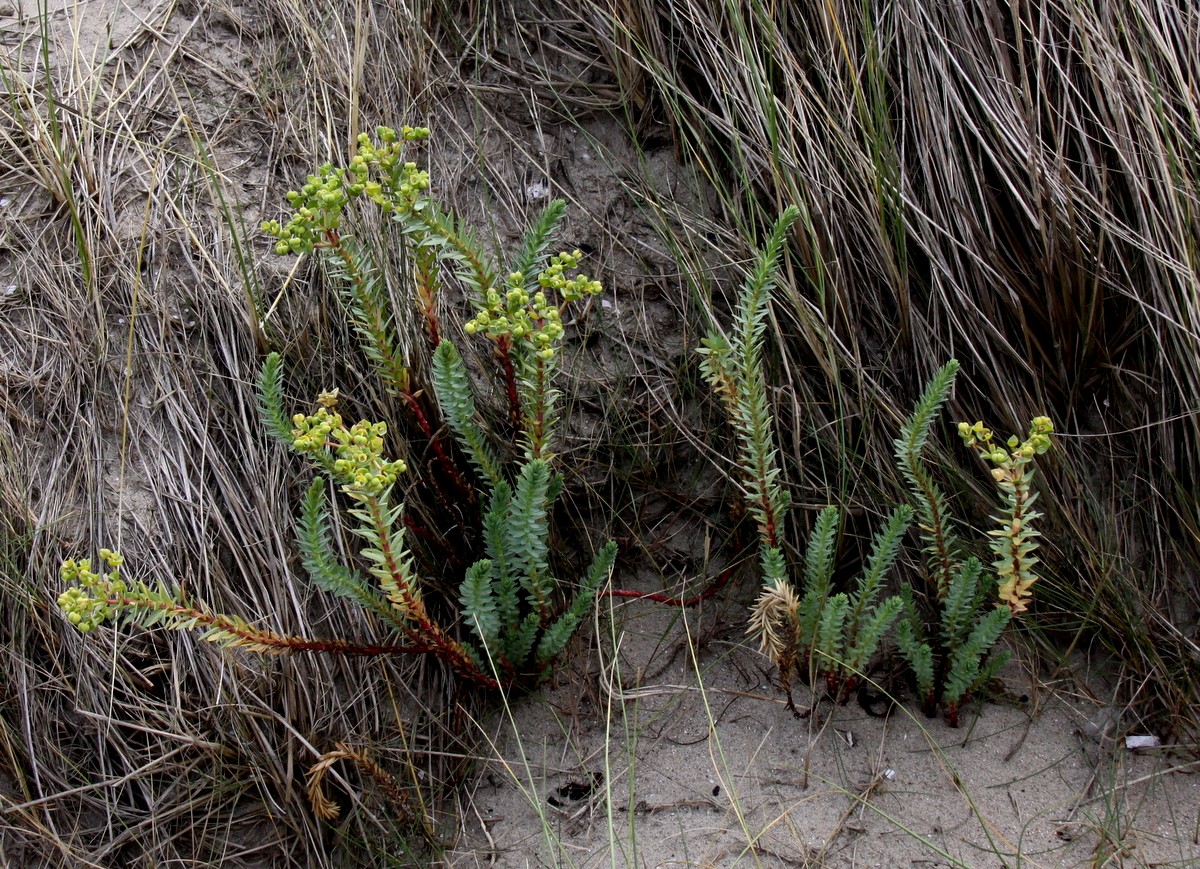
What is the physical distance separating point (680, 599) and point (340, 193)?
1104mm

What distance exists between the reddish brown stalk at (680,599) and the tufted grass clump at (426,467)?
3.9 inches

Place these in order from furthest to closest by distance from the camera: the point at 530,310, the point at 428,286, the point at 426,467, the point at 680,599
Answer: the point at 680,599 → the point at 426,467 → the point at 428,286 → the point at 530,310

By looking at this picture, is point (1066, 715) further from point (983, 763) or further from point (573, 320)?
point (573, 320)

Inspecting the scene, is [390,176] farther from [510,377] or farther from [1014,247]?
[1014,247]

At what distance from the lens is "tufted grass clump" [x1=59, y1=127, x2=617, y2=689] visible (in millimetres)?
1595

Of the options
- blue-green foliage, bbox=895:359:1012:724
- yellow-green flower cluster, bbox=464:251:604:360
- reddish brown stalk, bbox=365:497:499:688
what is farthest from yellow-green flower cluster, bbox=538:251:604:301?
blue-green foliage, bbox=895:359:1012:724

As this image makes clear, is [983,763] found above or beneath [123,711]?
beneath

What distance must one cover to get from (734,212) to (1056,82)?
29.4 inches

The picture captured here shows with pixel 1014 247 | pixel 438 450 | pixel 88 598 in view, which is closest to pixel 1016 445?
pixel 1014 247

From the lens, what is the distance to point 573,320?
2.20m

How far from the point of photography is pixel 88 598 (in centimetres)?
149

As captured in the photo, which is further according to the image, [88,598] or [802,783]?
[802,783]

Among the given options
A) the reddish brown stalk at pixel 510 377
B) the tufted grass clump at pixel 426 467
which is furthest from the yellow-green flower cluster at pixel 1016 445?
the reddish brown stalk at pixel 510 377

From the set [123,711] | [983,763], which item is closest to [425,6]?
[123,711]
